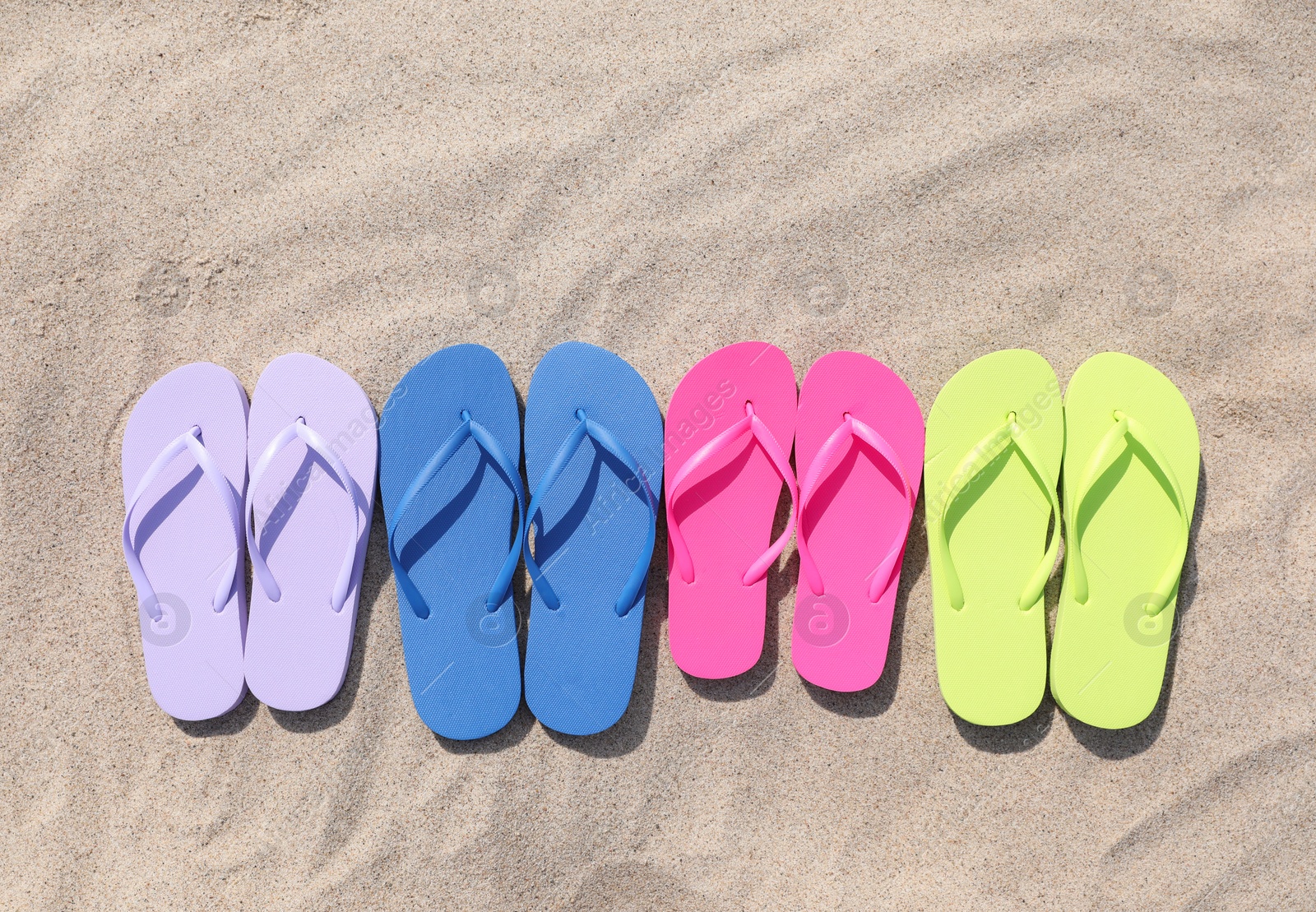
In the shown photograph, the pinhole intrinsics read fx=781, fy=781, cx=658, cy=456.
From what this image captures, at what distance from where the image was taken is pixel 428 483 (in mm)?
1561

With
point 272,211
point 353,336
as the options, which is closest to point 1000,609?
point 353,336

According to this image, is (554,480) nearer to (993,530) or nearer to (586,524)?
(586,524)

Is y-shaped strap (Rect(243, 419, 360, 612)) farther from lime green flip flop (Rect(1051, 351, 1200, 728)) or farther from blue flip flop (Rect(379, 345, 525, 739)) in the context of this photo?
lime green flip flop (Rect(1051, 351, 1200, 728))

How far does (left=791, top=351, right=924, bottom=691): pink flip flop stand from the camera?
1528 mm

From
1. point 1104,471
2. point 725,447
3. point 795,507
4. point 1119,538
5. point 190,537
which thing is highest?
point 190,537

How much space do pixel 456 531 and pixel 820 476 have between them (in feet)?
2.41

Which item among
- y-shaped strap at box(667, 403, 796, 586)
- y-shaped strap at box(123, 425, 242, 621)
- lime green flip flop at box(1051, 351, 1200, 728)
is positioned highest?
y-shaped strap at box(123, 425, 242, 621)

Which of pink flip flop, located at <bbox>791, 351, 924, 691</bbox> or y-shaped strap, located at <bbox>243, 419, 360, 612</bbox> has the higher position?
y-shaped strap, located at <bbox>243, 419, 360, 612</bbox>

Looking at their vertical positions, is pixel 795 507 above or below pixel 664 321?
below

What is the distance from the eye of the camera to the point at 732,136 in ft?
5.30

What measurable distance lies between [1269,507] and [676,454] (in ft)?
3.94

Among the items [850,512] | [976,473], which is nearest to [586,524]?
[850,512]

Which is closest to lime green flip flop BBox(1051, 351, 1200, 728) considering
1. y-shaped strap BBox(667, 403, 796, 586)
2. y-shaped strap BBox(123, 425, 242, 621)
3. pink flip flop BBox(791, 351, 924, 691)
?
pink flip flop BBox(791, 351, 924, 691)

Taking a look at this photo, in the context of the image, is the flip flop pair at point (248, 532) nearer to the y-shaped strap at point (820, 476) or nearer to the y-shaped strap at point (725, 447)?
the y-shaped strap at point (725, 447)
